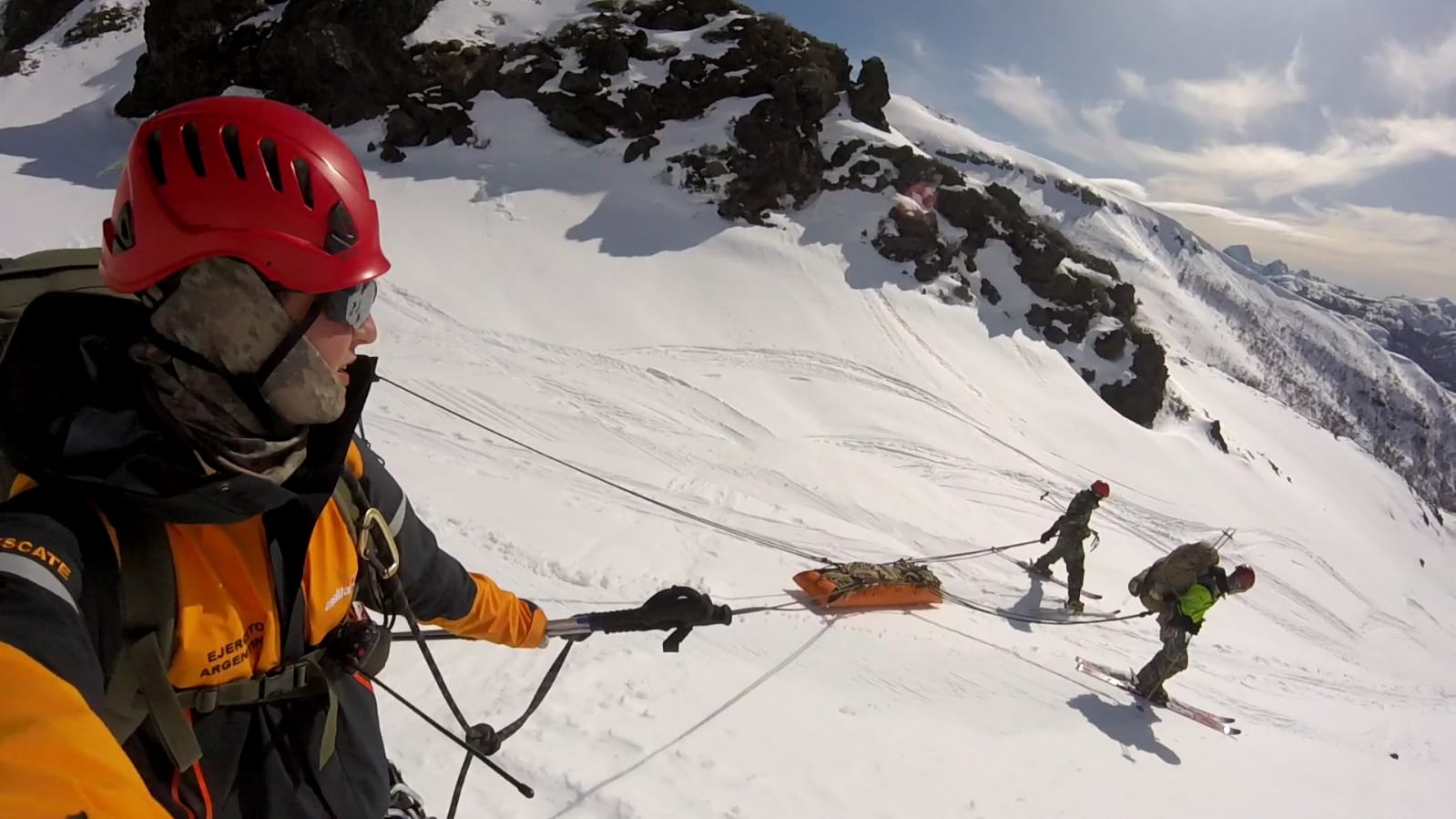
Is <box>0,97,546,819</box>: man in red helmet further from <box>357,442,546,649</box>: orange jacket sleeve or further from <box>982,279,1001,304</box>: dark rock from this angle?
<box>982,279,1001,304</box>: dark rock

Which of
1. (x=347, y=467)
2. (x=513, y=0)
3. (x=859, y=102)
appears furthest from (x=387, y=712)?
(x=513, y=0)

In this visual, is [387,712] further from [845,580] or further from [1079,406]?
[1079,406]

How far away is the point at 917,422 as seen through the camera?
1594 cm

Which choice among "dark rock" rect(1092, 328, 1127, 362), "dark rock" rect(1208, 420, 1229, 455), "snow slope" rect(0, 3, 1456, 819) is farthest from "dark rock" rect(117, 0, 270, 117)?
"dark rock" rect(1208, 420, 1229, 455)

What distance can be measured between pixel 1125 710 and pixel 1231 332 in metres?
183

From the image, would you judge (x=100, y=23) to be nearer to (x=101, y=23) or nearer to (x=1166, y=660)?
(x=101, y=23)

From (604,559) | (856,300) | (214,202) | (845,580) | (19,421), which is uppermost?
(214,202)

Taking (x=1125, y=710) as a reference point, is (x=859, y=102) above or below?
above

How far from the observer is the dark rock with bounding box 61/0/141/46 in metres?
28.1

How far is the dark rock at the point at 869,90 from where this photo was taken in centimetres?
2723

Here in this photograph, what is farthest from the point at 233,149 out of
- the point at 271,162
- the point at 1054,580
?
the point at 1054,580

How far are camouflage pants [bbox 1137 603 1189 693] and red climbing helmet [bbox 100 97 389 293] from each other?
8350 millimetres

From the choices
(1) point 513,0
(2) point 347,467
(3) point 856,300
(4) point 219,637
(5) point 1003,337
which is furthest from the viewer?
(1) point 513,0

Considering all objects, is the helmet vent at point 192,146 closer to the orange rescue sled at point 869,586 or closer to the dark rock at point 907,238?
the orange rescue sled at point 869,586
